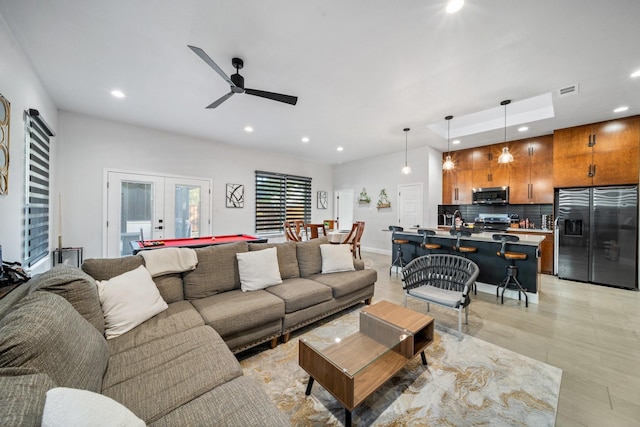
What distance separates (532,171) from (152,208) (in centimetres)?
801

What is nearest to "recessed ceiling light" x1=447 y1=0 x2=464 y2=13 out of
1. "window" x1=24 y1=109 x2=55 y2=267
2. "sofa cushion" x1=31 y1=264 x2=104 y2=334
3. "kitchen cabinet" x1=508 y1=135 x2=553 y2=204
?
"sofa cushion" x1=31 y1=264 x2=104 y2=334

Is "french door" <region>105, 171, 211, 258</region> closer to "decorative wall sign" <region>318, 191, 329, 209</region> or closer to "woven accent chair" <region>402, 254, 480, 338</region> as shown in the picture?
"decorative wall sign" <region>318, 191, 329, 209</region>

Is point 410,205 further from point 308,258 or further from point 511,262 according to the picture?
point 308,258

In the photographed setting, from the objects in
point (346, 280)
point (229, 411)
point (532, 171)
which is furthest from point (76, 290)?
point (532, 171)

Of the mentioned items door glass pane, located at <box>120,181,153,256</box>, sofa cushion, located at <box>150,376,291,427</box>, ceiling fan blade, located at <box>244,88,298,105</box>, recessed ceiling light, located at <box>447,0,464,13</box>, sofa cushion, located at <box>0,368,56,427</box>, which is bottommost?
sofa cushion, located at <box>150,376,291,427</box>

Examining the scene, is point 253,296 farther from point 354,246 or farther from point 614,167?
point 614,167

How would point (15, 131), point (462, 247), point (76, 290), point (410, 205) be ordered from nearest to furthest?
point (76, 290) → point (15, 131) → point (462, 247) → point (410, 205)

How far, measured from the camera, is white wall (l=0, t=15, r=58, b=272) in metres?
2.16

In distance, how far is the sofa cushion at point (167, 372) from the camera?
43.8 inches

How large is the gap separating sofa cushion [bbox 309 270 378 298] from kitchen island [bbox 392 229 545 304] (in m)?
1.84

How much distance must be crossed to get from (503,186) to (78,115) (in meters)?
8.51

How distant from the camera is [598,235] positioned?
13.8 feet

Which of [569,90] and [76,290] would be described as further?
[569,90]

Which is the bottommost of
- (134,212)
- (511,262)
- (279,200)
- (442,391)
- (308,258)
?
(442,391)
